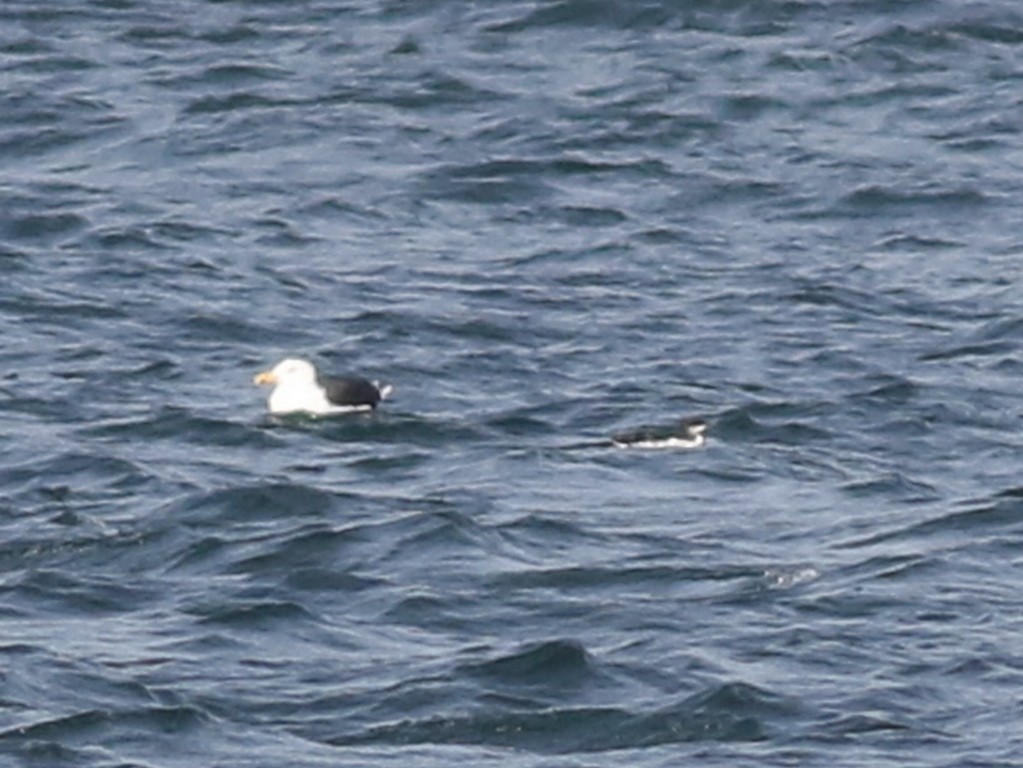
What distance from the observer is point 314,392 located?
1944cm

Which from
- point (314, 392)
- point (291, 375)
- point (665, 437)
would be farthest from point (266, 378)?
point (665, 437)

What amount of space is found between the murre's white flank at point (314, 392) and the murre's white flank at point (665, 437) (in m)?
1.47

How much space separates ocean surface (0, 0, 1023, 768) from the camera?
14969mm

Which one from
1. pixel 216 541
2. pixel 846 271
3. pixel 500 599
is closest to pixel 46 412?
pixel 216 541

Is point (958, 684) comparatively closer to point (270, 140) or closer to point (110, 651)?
point (110, 651)

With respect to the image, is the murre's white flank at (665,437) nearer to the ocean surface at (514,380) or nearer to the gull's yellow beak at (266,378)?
the ocean surface at (514,380)

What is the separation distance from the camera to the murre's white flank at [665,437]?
1909 cm

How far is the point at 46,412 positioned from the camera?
19750 mm

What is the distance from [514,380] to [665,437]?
1.59 m

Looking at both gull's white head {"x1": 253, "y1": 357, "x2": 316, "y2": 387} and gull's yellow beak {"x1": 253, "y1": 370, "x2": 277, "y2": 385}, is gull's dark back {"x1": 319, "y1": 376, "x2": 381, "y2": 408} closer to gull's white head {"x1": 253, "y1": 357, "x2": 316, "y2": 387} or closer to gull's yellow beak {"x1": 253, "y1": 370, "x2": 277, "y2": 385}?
gull's white head {"x1": 253, "y1": 357, "x2": 316, "y2": 387}

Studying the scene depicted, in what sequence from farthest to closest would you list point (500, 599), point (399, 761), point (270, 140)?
1. point (270, 140)
2. point (500, 599)
3. point (399, 761)

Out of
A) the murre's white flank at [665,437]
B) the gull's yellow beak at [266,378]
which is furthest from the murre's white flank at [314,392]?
the murre's white flank at [665,437]

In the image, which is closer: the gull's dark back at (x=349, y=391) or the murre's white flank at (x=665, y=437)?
the murre's white flank at (x=665, y=437)

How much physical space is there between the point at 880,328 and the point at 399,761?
8.06 metres
